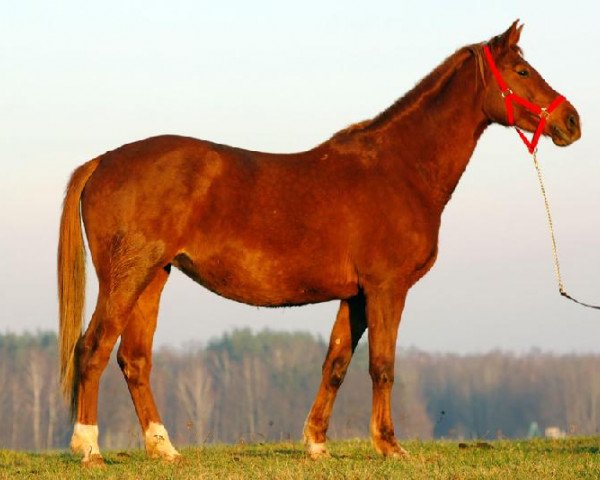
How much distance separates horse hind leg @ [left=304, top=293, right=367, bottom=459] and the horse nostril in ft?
8.82

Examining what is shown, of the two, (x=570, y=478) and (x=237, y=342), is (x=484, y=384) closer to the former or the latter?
(x=237, y=342)

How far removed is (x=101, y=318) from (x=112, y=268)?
47cm

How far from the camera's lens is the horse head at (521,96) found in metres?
10.8

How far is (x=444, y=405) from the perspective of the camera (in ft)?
313

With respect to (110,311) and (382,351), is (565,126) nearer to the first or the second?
(382,351)

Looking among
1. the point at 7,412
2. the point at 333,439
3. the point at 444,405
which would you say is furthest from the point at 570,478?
the point at 444,405

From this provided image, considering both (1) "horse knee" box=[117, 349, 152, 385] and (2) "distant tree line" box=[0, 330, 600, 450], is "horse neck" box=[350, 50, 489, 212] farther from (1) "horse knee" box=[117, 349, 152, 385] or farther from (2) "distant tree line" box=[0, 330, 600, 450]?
(2) "distant tree line" box=[0, 330, 600, 450]

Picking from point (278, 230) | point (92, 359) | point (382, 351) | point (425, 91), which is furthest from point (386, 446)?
point (425, 91)

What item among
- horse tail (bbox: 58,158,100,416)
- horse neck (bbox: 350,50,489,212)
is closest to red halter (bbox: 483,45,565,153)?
horse neck (bbox: 350,50,489,212)

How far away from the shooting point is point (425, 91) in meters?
11.1

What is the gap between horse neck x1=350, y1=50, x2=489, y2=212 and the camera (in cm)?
1088

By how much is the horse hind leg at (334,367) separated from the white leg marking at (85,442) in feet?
6.63

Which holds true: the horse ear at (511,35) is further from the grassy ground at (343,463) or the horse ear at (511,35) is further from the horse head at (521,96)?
the grassy ground at (343,463)

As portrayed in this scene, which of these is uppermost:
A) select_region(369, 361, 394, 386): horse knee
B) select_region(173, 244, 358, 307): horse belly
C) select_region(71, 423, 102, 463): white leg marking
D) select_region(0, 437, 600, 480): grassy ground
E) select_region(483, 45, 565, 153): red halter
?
select_region(483, 45, 565, 153): red halter
